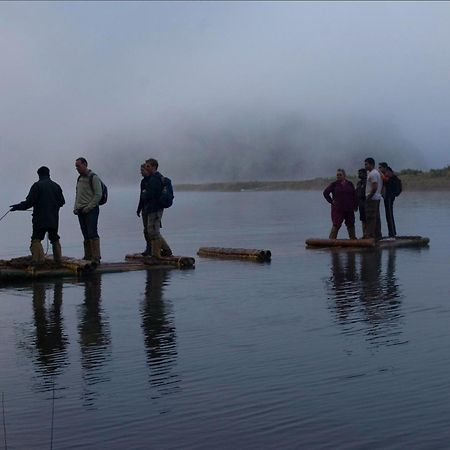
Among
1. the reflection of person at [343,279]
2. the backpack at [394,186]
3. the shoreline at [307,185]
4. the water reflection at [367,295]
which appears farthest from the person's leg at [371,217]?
the shoreline at [307,185]

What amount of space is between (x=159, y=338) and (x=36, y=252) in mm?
5948

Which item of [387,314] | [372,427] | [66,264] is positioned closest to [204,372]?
[372,427]

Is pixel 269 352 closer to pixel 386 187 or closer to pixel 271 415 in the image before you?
pixel 271 415

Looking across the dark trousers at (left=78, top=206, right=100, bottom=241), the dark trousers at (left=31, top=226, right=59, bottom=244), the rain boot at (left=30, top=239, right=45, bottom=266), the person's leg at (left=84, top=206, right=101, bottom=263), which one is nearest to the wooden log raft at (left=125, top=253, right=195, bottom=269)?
the person's leg at (left=84, top=206, right=101, bottom=263)

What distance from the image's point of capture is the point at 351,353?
8.25 m

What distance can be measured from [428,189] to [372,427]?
6180 centimetres

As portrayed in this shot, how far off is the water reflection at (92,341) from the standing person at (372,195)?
7.71m

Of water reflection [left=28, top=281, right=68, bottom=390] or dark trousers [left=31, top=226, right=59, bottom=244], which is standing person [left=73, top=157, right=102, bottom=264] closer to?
dark trousers [left=31, top=226, right=59, bottom=244]

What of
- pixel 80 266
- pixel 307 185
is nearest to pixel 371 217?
pixel 80 266

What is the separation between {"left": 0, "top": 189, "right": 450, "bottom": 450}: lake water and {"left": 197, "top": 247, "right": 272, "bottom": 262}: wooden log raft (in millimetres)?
1644

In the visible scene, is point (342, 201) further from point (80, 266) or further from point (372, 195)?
point (80, 266)

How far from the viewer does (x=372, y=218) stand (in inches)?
763

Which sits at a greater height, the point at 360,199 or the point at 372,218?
the point at 360,199

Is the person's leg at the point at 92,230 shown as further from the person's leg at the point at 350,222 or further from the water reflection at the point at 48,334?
the person's leg at the point at 350,222
